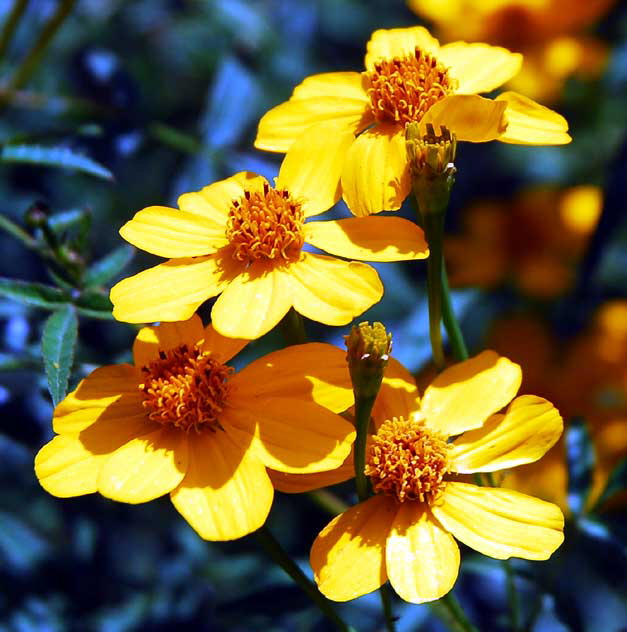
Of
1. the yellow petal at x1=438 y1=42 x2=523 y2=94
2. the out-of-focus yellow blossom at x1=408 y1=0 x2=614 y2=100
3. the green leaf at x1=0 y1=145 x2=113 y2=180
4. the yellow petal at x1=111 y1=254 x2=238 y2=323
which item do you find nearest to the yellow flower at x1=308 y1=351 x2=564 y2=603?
the yellow petal at x1=111 y1=254 x2=238 y2=323

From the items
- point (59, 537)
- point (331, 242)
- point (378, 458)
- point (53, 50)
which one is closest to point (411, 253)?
point (331, 242)

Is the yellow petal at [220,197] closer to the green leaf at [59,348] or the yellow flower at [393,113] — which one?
the yellow flower at [393,113]

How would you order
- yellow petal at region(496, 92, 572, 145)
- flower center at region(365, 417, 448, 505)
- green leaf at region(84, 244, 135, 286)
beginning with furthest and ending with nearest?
green leaf at region(84, 244, 135, 286), yellow petal at region(496, 92, 572, 145), flower center at region(365, 417, 448, 505)

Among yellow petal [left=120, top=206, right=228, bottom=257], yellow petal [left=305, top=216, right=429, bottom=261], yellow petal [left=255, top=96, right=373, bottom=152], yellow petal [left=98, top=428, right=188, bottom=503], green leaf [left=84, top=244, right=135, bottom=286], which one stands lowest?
yellow petal [left=98, top=428, right=188, bottom=503]

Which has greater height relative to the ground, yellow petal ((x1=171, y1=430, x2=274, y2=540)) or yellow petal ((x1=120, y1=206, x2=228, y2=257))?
yellow petal ((x1=120, y1=206, x2=228, y2=257))

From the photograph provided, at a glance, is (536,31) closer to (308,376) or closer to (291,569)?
(308,376)

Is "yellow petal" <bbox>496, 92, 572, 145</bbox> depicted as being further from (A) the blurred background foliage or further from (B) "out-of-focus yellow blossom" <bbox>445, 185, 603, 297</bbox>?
(B) "out-of-focus yellow blossom" <bbox>445, 185, 603, 297</bbox>
